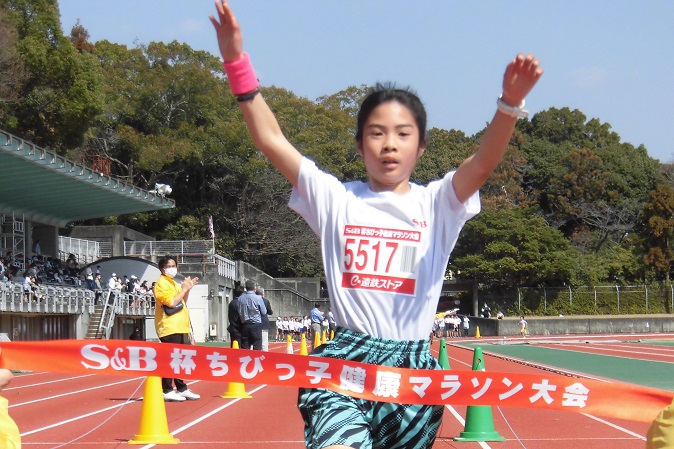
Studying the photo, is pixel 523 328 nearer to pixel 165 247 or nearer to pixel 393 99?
pixel 165 247

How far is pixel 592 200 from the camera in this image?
72.4m

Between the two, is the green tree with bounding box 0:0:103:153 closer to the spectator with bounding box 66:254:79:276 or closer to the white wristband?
the spectator with bounding box 66:254:79:276

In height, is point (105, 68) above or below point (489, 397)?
above

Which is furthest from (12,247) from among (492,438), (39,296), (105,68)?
(492,438)

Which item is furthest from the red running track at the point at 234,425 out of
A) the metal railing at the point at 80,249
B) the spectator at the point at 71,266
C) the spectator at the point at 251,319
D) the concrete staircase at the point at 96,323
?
the metal railing at the point at 80,249

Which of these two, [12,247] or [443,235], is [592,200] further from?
[443,235]

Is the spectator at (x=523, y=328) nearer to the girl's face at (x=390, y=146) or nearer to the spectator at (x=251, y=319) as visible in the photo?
the spectator at (x=251, y=319)

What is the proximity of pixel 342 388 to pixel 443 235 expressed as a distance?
666 millimetres

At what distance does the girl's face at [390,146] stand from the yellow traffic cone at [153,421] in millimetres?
6453

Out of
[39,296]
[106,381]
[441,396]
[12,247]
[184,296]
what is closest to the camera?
[441,396]

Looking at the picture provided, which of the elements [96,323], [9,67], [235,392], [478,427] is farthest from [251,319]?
[9,67]

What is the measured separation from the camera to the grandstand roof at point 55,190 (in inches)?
1300

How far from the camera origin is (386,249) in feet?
11.8

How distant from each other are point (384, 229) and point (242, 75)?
0.76 metres
